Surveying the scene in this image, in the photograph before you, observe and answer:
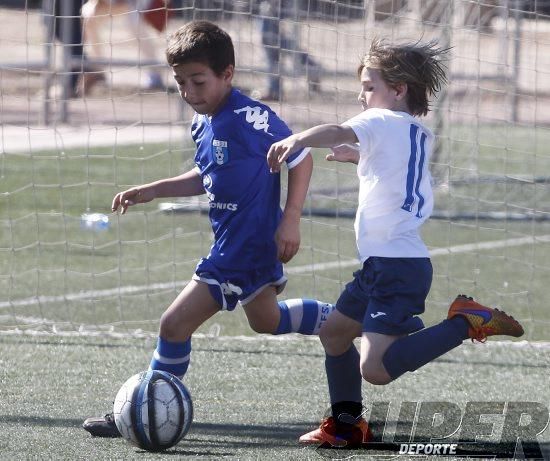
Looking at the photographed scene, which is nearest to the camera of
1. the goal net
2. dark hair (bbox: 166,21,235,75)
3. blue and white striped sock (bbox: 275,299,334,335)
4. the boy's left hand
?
the boy's left hand

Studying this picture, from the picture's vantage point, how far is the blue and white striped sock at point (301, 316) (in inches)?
204

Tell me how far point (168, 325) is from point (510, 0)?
19.4 ft

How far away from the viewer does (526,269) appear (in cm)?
865

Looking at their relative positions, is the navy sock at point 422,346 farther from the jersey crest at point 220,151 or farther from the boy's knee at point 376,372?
the jersey crest at point 220,151

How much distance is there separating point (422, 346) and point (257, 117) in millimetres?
1126

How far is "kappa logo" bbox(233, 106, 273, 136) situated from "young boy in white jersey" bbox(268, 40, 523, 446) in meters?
0.42

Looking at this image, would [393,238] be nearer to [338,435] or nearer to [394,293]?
[394,293]

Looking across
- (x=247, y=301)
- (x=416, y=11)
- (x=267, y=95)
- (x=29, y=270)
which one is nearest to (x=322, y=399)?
(x=247, y=301)

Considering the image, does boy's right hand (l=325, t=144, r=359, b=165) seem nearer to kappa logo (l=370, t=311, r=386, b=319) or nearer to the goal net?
kappa logo (l=370, t=311, r=386, b=319)

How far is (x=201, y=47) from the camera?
473cm

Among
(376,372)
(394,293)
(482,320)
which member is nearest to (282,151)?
(394,293)

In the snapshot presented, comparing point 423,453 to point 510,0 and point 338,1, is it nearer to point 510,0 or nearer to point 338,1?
point 338,1

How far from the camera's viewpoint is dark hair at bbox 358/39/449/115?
4414mm

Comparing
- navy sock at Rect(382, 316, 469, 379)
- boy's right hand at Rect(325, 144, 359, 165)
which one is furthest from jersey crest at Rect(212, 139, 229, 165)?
navy sock at Rect(382, 316, 469, 379)
